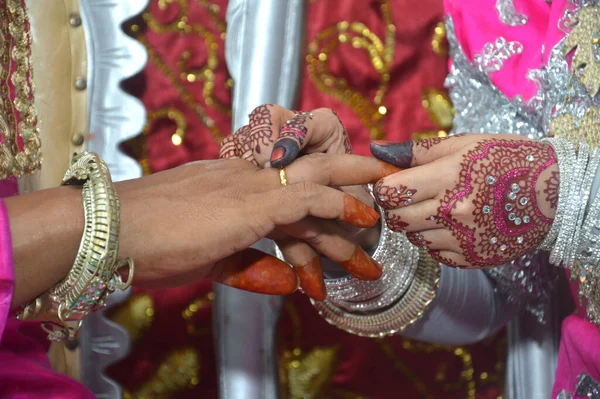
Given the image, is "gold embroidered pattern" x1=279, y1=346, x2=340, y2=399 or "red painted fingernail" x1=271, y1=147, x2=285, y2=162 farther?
"gold embroidered pattern" x1=279, y1=346, x2=340, y2=399

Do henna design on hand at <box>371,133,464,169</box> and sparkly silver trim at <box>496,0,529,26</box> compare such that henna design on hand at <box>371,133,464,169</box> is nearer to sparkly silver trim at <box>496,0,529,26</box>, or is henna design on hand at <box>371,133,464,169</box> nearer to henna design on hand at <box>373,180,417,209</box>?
henna design on hand at <box>373,180,417,209</box>

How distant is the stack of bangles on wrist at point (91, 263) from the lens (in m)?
0.61

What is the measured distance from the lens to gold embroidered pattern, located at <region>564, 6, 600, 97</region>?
75 centimetres

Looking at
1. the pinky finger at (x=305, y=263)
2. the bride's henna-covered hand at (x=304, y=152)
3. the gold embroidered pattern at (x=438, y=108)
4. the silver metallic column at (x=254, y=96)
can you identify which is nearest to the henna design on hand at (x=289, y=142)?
the bride's henna-covered hand at (x=304, y=152)

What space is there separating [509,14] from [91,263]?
0.64m

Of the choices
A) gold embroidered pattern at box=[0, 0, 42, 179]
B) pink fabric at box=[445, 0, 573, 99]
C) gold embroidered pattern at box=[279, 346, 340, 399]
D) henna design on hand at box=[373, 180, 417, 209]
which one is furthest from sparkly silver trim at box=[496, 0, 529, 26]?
gold embroidered pattern at box=[0, 0, 42, 179]

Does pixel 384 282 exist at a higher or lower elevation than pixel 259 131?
lower

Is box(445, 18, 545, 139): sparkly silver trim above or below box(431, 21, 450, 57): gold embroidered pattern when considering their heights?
below

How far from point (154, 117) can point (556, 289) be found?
0.64 meters

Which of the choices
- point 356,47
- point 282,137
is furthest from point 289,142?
point 356,47

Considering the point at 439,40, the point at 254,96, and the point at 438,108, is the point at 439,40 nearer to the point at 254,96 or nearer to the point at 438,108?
the point at 438,108

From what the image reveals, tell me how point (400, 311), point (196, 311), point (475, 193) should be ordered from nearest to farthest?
1. point (475, 193)
2. point (400, 311)
3. point (196, 311)

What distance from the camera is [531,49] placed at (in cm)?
90

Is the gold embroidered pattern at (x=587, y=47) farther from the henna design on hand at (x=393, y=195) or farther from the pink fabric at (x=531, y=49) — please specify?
the henna design on hand at (x=393, y=195)
